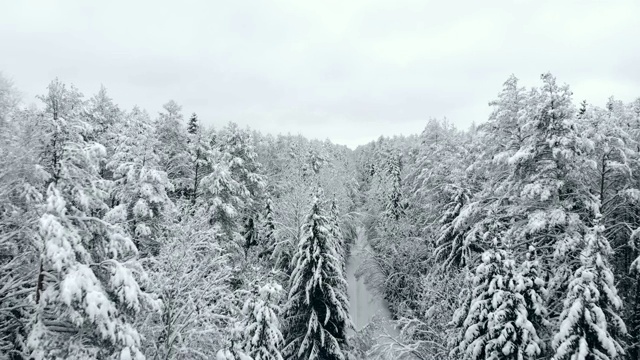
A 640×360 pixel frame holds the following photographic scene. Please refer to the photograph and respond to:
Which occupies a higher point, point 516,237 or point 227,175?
point 227,175

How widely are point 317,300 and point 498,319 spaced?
9.89 metres

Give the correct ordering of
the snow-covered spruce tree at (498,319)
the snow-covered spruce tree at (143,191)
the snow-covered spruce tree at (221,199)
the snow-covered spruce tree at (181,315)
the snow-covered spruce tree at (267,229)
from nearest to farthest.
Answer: the snow-covered spruce tree at (498,319) < the snow-covered spruce tree at (181,315) < the snow-covered spruce tree at (143,191) < the snow-covered spruce tree at (221,199) < the snow-covered spruce tree at (267,229)

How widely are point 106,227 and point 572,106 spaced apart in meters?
15.1

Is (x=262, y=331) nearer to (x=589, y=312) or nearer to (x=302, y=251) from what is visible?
(x=302, y=251)

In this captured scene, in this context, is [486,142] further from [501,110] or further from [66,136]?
[66,136]

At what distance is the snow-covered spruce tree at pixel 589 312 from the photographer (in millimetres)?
10398

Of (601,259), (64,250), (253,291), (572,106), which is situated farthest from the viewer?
(253,291)

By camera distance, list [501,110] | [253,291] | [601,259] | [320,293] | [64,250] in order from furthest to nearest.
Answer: [320,293] < [501,110] < [253,291] < [601,259] < [64,250]

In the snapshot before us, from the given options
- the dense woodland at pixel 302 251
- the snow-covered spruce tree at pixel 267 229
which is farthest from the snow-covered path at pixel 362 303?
the dense woodland at pixel 302 251

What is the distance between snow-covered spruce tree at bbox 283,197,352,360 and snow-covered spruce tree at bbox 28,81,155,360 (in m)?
9.63

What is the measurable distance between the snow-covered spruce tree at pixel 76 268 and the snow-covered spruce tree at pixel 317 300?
9.63 meters

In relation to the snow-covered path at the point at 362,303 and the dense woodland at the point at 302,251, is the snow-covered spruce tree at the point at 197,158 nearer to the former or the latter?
the dense woodland at the point at 302,251

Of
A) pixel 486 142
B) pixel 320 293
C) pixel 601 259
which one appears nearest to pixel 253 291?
pixel 320 293

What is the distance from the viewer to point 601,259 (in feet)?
35.7
